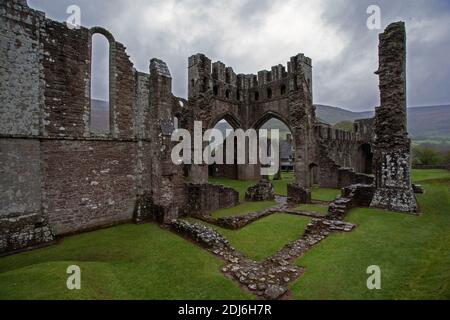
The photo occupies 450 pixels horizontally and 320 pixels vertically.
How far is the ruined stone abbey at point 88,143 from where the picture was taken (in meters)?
8.14

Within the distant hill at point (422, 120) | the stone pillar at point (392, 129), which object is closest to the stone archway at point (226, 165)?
the stone pillar at point (392, 129)

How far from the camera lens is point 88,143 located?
10008 mm

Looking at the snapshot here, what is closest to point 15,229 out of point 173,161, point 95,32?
point 173,161

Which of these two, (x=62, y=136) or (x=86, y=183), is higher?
(x=62, y=136)

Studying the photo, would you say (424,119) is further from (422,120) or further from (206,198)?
(206,198)

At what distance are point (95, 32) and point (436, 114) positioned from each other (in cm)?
24485

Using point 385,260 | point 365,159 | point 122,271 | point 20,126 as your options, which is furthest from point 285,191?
point 365,159

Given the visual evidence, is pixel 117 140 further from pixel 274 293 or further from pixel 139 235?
pixel 274 293

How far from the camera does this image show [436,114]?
185 m

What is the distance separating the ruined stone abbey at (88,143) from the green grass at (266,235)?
3.64m

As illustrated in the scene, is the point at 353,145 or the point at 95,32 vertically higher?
the point at 95,32

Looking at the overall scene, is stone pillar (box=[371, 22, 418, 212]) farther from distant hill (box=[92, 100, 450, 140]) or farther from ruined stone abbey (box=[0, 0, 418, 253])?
distant hill (box=[92, 100, 450, 140])

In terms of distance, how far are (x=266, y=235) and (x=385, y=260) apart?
385 centimetres
